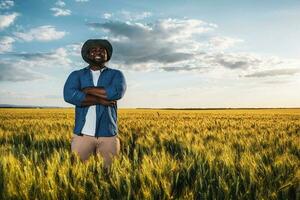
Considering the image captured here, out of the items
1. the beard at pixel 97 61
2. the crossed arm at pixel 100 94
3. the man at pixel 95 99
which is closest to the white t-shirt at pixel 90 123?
the man at pixel 95 99

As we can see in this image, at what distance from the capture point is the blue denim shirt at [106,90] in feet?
16.3

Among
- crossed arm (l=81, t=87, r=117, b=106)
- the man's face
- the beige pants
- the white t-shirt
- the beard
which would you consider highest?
the man's face

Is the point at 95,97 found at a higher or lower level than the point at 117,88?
lower

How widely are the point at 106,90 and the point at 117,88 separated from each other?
0.42 feet

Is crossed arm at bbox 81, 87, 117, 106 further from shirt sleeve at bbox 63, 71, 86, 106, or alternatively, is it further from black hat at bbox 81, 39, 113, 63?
black hat at bbox 81, 39, 113, 63

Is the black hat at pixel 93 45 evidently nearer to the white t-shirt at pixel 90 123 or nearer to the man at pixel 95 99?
the man at pixel 95 99

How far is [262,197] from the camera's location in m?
3.35

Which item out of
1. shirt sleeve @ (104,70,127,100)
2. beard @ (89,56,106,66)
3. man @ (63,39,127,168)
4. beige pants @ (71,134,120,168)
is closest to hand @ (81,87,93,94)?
man @ (63,39,127,168)

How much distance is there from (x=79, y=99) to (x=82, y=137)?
17.1 inches

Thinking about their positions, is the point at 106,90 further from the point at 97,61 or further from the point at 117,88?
the point at 97,61

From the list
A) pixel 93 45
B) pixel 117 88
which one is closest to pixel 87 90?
pixel 117 88

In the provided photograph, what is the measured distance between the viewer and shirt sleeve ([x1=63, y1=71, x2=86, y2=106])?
4.95 m

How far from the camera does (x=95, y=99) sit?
16.2 ft

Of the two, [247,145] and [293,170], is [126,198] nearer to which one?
[293,170]
